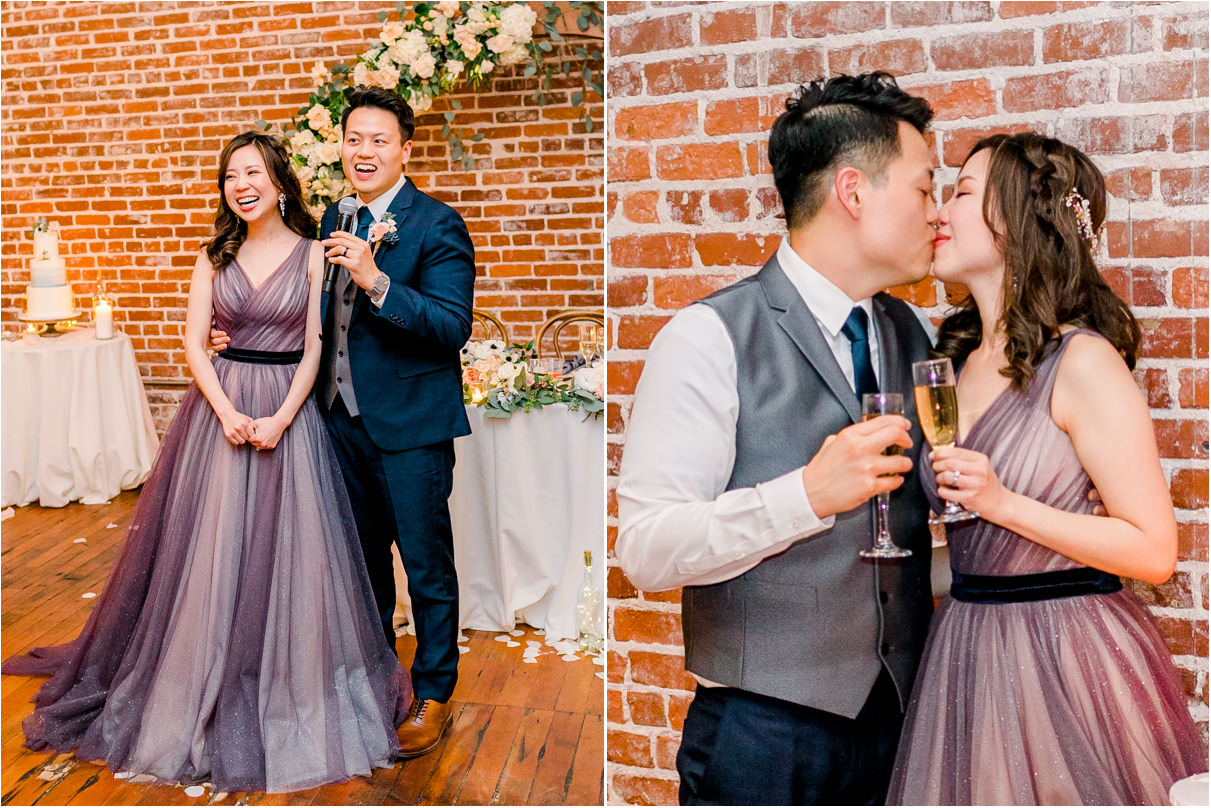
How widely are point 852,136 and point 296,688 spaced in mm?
1950

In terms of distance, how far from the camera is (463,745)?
2721 millimetres

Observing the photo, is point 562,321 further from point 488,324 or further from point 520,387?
point 520,387

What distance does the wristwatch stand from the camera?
253 centimetres

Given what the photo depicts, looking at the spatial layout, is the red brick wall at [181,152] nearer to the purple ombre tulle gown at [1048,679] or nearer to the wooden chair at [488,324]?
the wooden chair at [488,324]

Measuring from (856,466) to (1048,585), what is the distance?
0.37 metres

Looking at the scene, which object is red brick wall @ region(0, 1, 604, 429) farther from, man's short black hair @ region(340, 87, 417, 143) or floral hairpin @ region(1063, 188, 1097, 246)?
floral hairpin @ region(1063, 188, 1097, 246)

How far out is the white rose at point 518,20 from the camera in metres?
4.00

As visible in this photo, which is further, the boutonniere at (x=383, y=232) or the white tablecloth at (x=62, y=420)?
the white tablecloth at (x=62, y=420)

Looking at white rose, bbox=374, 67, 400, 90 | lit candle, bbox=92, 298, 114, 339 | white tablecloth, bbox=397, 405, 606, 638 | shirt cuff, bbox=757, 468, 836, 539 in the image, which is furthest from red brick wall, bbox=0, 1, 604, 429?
shirt cuff, bbox=757, 468, 836, 539

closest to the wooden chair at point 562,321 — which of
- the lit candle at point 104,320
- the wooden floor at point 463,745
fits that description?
the wooden floor at point 463,745

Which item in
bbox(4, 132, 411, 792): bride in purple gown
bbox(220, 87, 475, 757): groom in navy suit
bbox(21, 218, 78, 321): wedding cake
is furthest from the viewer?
bbox(21, 218, 78, 321): wedding cake

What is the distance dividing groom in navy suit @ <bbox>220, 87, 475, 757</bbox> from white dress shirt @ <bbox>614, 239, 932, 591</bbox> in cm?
A: 128

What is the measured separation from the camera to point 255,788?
247 centimetres

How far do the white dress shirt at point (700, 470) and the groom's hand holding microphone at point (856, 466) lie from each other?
24 mm
